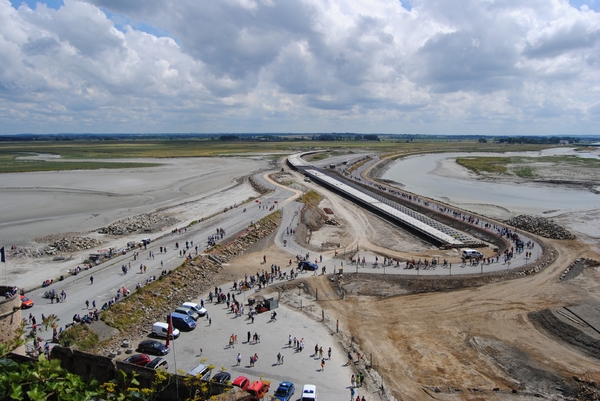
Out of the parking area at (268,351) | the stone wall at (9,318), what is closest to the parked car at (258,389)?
the parking area at (268,351)

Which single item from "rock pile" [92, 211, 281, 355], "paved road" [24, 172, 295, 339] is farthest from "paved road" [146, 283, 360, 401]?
"paved road" [24, 172, 295, 339]

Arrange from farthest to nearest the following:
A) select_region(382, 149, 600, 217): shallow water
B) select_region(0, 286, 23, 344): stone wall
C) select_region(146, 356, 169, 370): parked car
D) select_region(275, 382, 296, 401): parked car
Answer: select_region(382, 149, 600, 217): shallow water < select_region(146, 356, 169, 370): parked car < select_region(275, 382, 296, 401): parked car < select_region(0, 286, 23, 344): stone wall

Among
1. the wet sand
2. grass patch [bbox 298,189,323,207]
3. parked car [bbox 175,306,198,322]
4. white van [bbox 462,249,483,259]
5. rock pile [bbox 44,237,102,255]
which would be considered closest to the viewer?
parked car [bbox 175,306,198,322]

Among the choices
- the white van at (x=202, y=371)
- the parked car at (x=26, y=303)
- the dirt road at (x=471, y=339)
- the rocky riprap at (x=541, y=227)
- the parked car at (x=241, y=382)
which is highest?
the rocky riprap at (x=541, y=227)

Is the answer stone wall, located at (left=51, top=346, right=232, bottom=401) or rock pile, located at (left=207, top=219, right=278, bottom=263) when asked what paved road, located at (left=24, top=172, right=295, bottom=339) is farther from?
stone wall, located at (left=51, top=346, right=232, bottom=401)

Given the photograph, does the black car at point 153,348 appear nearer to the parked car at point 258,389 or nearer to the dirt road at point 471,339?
the parked car at point 258,389
